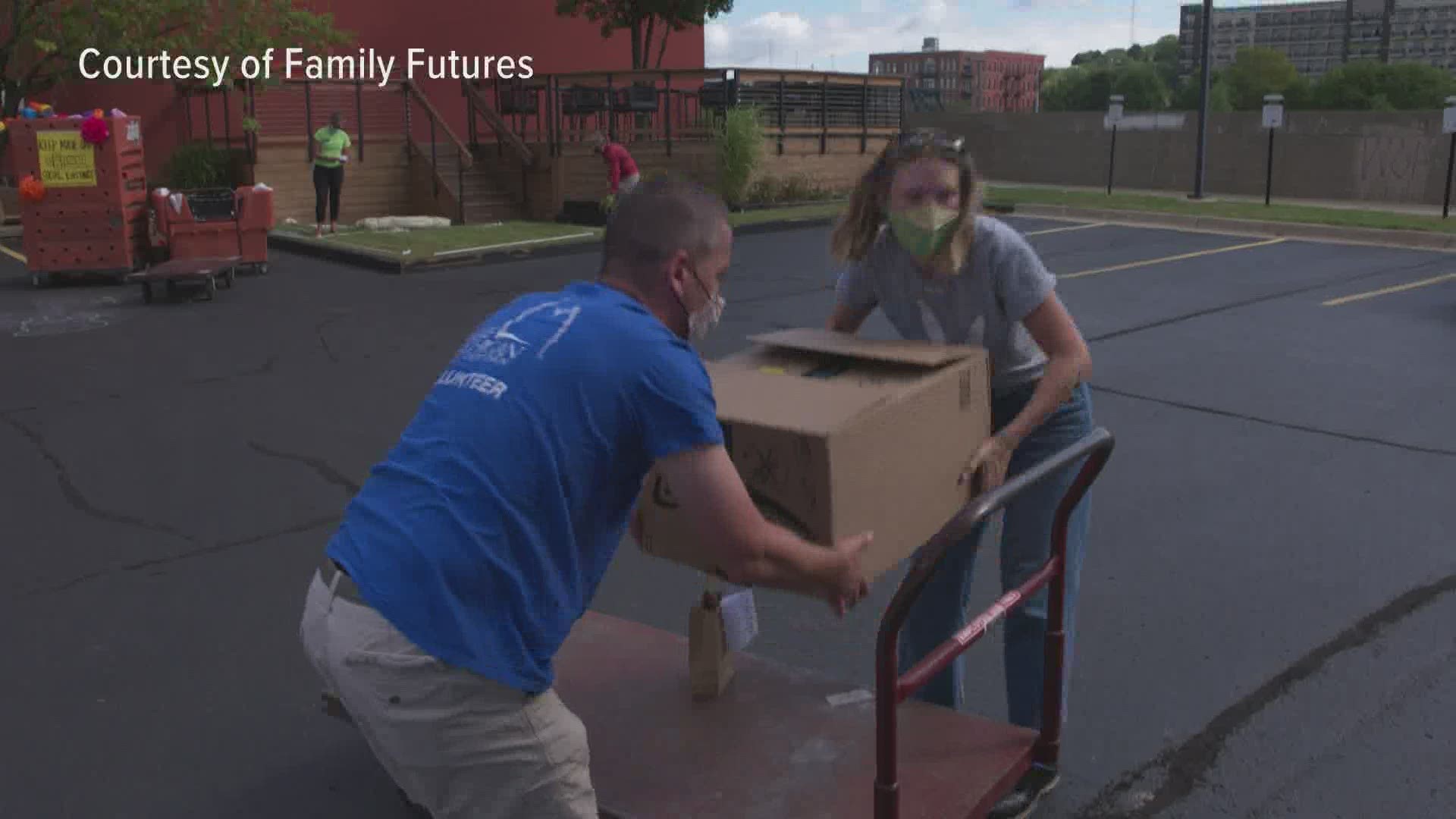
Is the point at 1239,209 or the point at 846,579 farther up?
the point at 1239,209

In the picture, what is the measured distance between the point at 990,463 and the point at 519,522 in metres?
1.47

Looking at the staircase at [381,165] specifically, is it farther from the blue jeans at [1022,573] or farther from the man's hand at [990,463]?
the man's hand at [990,463]

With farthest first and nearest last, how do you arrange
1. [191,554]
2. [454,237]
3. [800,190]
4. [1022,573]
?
[800,190], [454,237], [191,554], [1022,573]

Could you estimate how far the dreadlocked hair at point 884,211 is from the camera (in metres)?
3.14

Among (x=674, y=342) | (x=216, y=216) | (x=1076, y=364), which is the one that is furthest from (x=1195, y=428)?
(x=216, y=216)

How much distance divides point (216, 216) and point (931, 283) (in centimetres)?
1282

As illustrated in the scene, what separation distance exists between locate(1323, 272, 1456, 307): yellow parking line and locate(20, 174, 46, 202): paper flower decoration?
13277 millimetres

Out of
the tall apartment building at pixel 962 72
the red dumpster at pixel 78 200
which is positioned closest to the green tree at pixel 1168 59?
the tall apartment building at pixel 962 72

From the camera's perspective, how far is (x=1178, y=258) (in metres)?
15.7

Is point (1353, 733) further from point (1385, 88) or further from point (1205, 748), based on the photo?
point (1385, 88)

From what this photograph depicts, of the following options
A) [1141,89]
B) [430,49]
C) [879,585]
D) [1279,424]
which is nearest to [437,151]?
[430,49]

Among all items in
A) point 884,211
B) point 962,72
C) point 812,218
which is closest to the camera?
point 884,211

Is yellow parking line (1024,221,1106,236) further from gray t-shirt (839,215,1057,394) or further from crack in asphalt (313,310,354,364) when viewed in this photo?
gray t-shirt (839,215,1057,394)

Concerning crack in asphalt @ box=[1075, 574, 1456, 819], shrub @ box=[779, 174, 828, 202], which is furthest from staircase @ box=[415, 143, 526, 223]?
crack in asphalt @ box=[1075, 574, 1456, 819]
